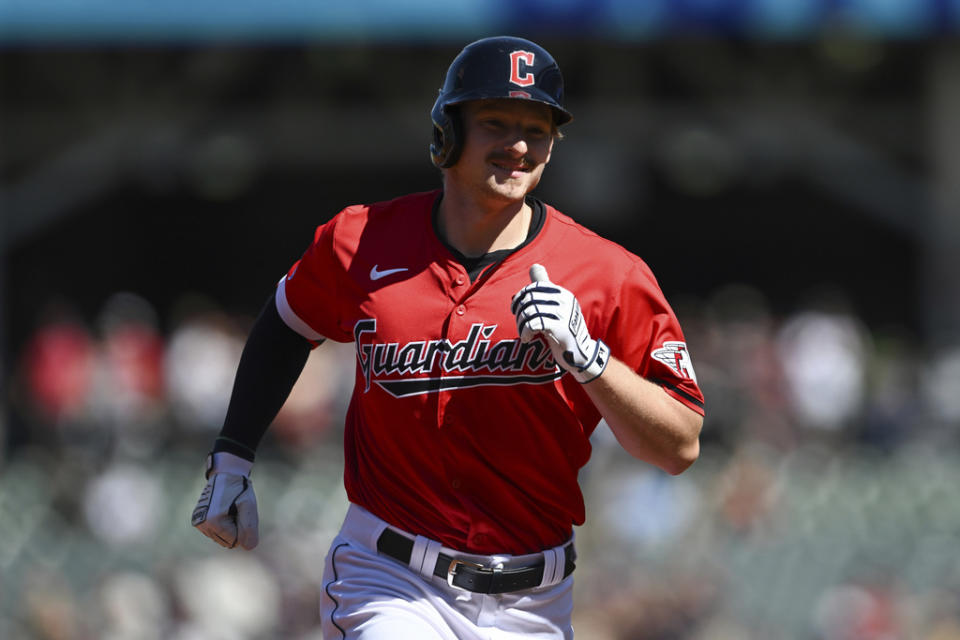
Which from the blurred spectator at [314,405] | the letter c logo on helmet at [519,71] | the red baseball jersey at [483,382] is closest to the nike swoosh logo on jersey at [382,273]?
the red baseball jersey at [483,382]

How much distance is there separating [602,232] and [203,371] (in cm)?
768

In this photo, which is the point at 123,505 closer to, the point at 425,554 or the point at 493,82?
the point at 425,554

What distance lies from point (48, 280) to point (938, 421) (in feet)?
37.7

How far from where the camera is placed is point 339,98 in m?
17.6

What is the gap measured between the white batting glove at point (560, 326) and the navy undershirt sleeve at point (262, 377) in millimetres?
847

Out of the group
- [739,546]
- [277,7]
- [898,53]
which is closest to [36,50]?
[277,7]

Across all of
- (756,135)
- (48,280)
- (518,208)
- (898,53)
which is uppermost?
(898,53)

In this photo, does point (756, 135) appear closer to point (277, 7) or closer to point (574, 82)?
point (574, 82)

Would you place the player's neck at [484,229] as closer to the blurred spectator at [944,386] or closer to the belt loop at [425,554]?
the belt loop at [425,554]

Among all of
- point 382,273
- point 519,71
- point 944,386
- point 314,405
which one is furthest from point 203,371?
point 519,71

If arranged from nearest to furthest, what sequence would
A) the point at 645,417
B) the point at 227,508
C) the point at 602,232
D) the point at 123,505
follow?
the point at 645,417
the point at 227,508
the point at 123,505
the point at 602,232

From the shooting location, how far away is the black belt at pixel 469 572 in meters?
3.35

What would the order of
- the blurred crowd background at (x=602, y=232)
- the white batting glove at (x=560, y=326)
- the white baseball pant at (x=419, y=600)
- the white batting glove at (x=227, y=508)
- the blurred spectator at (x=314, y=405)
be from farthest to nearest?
the blurred spectator at (x=314, y=405)
the blurred crowd background at (x=602, y=232)
the white batting glove at (x=227, y=508)
the white baseball pant at (x=419, y=600)
the white batting glove at (x=560, y=326)

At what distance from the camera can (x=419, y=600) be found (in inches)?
132
